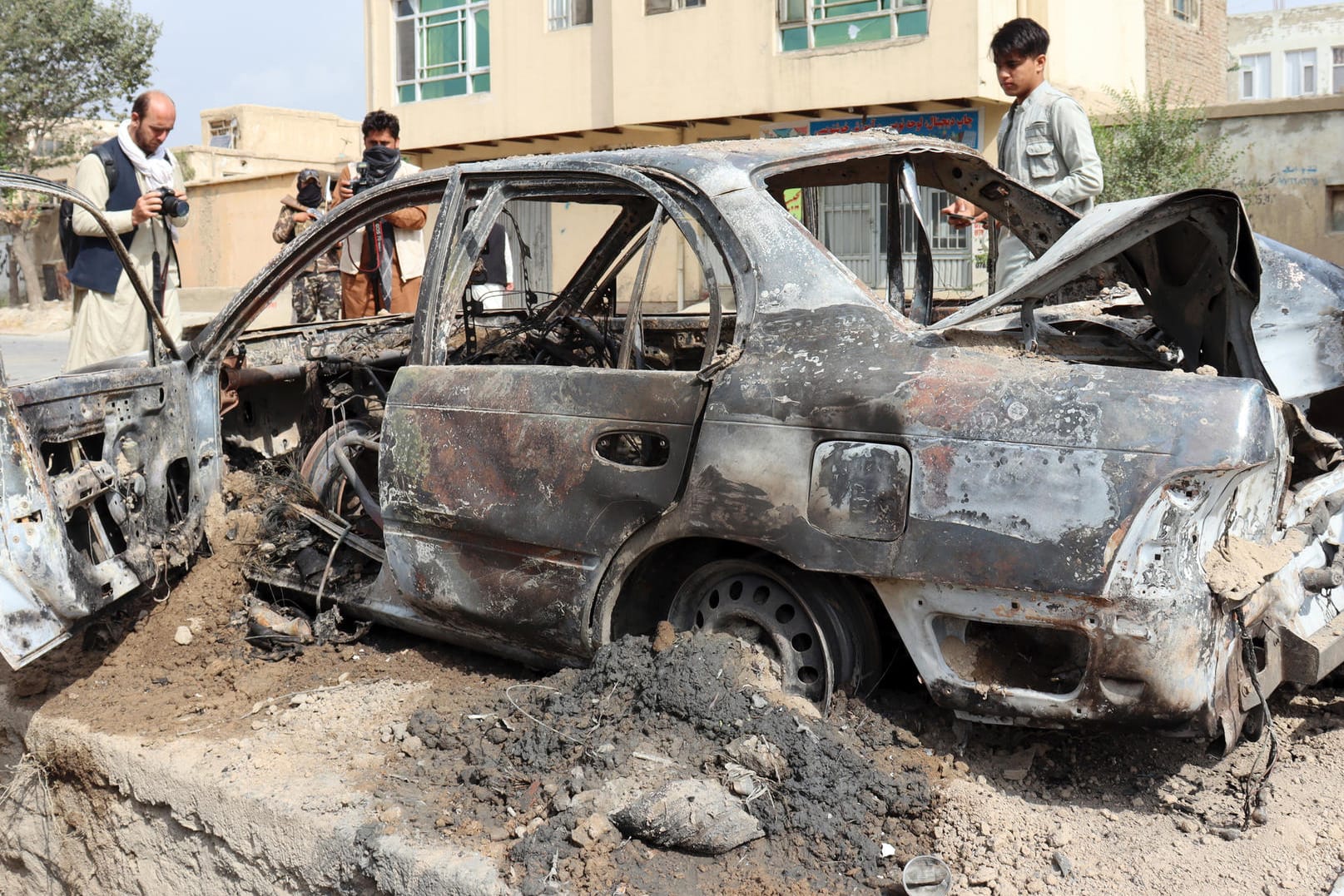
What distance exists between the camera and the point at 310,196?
25.7ft

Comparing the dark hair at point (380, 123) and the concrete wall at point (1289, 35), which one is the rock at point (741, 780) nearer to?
the dark hair at point (380, 123)

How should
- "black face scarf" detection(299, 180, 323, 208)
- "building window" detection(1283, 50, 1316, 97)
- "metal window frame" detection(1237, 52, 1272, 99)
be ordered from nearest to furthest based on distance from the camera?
1. "black face scarf" detection(299, 180, 323, 208)
2. "building window" detection(1283, 50, 1316, 97)
3. "metal window frame" detection(1237, 52, 1272, 99)

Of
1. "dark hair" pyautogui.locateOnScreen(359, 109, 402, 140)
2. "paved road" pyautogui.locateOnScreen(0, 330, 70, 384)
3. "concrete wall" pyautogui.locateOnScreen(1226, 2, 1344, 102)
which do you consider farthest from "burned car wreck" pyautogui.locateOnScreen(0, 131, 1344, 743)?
"concrete wall" pyautogui.locateOnScreen(1226, 2, 1344, 102)

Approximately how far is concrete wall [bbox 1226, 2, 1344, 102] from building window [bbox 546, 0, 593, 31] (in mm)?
23650

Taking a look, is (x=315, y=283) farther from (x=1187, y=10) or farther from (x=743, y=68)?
(x=1187, y=10)

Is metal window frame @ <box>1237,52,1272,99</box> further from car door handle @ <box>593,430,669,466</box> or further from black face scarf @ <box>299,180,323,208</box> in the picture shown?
car door handle @ <box>593,430,669,466</box>

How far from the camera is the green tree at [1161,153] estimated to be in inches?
608

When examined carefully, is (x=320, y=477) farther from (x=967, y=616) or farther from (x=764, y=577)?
(x=967, y=616)

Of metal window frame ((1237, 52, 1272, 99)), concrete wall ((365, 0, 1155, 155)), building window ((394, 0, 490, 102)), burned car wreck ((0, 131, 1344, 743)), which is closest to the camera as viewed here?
burned car wreck ((0, 131, 1344, 743))

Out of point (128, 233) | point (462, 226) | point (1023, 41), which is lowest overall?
point (462, 226)

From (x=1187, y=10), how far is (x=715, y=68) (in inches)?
349

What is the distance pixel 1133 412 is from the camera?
2.41 meters

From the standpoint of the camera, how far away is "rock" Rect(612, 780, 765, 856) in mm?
2564

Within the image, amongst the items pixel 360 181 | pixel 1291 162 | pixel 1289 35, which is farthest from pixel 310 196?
pixel 1289 35
